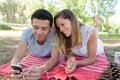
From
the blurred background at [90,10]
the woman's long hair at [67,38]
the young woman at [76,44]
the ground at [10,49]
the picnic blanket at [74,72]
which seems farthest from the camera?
the blurred background at [90,10]

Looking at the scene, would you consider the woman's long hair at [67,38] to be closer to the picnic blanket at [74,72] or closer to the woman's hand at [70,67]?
the picnic blanket at [74,72]

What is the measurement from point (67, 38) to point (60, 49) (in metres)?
0.14

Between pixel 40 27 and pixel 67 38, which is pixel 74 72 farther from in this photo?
pixel 40 27

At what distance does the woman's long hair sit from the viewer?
2596 mm

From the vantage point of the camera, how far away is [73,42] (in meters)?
2.65

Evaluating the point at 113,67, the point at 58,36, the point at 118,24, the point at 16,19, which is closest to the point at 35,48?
the point at 58,36

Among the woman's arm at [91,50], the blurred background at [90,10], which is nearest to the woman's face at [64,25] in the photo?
the woman's arm at [91,50]

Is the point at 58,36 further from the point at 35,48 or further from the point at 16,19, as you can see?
the point at 16,19

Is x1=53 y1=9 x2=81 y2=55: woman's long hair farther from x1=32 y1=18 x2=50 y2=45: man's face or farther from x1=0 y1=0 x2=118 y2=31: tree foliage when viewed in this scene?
x1=0 y1=0 x2=118 y2=31: tree foliage

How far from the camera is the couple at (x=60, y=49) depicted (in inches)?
94.4

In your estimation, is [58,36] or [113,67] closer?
[113,67]

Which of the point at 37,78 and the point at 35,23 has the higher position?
the point at 35,23

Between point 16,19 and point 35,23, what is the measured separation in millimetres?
28296

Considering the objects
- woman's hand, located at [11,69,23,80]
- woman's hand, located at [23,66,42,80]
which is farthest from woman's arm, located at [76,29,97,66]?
woman's hand, located at [11,69,23,80]
